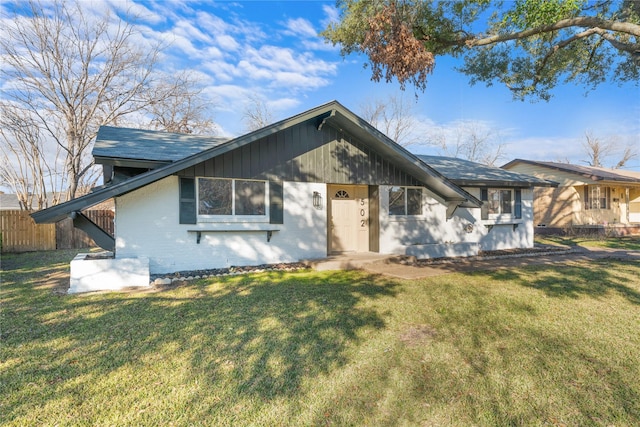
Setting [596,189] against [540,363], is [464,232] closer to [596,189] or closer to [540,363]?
[540,363]

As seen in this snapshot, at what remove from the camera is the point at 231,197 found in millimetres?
8469

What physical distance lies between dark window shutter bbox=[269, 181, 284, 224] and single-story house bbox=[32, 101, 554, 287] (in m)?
0.03

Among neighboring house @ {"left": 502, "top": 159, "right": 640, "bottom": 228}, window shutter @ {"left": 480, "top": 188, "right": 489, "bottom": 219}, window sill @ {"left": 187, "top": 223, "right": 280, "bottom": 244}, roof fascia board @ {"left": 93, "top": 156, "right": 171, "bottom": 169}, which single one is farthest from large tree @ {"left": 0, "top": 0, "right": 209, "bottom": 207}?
neighboring house @ {"left": 502, "top": 159, "right": 640, "bottom": 228}

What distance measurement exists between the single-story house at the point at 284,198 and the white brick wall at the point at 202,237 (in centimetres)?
2

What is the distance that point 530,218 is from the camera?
512 inches

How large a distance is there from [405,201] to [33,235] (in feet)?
47.6

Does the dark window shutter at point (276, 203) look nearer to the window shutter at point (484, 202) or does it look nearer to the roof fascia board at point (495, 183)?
the roof fascia board at point (495, 183)

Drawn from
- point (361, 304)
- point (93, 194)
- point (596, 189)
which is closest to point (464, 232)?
point (361, 304)

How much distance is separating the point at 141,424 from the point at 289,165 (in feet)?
23.5

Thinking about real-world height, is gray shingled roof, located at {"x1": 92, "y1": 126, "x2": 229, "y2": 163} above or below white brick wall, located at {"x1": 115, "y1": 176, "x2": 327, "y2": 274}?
above

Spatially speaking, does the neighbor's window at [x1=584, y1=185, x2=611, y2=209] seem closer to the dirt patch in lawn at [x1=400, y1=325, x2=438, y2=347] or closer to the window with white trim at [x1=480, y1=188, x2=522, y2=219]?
the window with white trim at [x1=480, y1=188, x2=522, y2=219]

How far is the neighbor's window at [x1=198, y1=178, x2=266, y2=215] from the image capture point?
8211 millimetres

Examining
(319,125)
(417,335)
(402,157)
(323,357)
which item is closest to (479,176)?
(402,157)

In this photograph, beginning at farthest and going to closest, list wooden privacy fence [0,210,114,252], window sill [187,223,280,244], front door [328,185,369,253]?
wooden privacy fence [0,210,114,252] → front door [328,185,369,253] → window sill [187,223,280,244]
